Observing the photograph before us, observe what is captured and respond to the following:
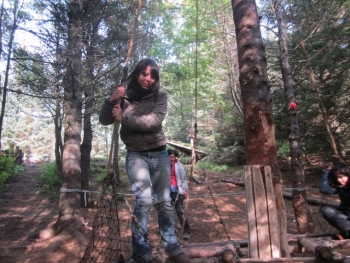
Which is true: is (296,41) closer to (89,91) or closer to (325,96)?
(325,96)

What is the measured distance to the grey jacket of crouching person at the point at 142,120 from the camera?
2154 mm

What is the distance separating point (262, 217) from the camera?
6.92 ft

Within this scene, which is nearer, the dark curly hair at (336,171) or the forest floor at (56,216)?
the dark curly hair at (336,171)

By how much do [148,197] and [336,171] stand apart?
257 centimetres

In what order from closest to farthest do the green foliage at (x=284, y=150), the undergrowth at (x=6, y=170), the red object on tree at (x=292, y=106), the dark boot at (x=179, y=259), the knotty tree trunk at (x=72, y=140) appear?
the dark boot at (x=179, y=259) < the red object on tree at (x=292, y=106) < the knotty tree trunk at (x=72, y=140) < the undergrowth at (x=6, y=170) < the green foliage at (x=284, y=150)

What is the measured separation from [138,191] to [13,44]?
561 centimetres

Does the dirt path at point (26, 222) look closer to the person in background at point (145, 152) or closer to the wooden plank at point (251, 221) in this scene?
the person in background at point (145, 152)

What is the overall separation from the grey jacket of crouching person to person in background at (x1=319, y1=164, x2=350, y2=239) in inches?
94.8

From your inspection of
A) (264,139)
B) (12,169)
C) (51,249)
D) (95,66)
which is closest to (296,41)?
(95,66)

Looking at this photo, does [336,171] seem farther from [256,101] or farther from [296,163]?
[256,101]

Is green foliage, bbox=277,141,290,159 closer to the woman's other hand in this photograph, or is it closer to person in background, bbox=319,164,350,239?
person in background, bbox=319,164,350,239

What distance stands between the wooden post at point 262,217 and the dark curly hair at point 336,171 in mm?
1735

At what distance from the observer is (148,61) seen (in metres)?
2.34

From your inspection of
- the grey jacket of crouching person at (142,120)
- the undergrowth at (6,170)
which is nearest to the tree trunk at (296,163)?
the grey jacket of crouching person at (142,120)
